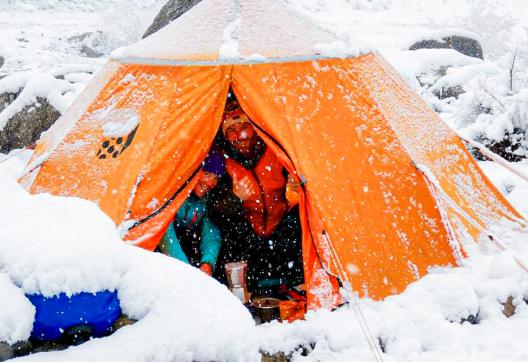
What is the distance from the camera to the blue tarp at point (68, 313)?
1.49 metres

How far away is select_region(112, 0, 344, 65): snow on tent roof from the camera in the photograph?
12.9 ft

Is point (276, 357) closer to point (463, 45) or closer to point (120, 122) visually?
point (120, 122)

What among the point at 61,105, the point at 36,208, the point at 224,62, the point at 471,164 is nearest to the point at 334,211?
the point at 224,62

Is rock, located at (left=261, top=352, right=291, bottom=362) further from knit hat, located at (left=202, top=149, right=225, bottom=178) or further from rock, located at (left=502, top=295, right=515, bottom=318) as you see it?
knit hat, located at (left=202, top=149, right=225, bottom=178)

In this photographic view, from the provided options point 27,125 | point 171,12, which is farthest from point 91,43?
point 27,125

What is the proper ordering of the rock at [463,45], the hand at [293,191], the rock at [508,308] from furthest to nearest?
the rock at [463,45] < the hand at [293,191] < the rock at [508,308]

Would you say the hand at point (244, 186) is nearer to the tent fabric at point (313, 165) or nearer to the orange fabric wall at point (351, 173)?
the tent fabric at point (313, 165)

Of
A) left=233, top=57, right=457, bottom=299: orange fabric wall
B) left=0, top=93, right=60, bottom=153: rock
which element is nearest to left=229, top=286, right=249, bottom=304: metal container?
left=233, top=57, right=457, bottom=299: orange fabric wall

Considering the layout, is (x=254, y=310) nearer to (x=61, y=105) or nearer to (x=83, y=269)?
(x=83, y=269)

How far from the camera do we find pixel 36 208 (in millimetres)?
1688

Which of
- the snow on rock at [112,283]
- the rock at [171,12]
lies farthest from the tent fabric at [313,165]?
the rock at [171,12]

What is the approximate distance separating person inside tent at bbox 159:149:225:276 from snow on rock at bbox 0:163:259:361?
242 centimetres

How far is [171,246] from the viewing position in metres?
4.11

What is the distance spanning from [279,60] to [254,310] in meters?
1.94
